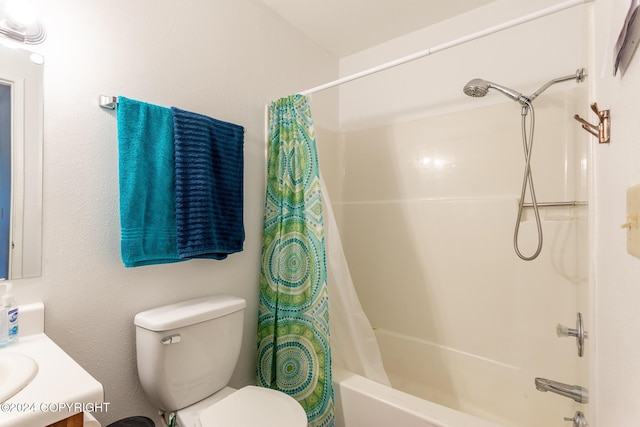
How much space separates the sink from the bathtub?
109cm

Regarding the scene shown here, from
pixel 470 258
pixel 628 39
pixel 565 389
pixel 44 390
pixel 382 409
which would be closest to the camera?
pixel 628 39

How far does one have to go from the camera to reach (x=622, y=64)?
57cm

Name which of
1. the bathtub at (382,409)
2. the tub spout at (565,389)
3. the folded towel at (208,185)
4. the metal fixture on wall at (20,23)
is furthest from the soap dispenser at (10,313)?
the tub spout at (565,389)

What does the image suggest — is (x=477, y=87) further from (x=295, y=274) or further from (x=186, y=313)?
(x=186, y=313)

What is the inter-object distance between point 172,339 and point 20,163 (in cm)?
73

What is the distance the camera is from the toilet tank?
1115 mm

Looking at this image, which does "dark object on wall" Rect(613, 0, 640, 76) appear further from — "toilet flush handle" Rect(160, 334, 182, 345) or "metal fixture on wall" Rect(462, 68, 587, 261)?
"toilet flush handle" Rect(160, 334, 182, 345)

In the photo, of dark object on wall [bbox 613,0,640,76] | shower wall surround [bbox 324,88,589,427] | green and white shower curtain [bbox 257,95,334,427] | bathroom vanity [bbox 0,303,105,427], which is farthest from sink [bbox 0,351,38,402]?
shower wall surround [bbox 324,88,589,427]

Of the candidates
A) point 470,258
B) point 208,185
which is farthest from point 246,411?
point 470,258

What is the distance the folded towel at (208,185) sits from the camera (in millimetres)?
1257

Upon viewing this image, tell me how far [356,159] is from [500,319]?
1.31m

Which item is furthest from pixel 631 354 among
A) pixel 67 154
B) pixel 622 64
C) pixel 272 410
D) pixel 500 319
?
pixel 67 154

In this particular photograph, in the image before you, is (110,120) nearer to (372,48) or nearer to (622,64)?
(622,64)

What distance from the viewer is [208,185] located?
133cm
